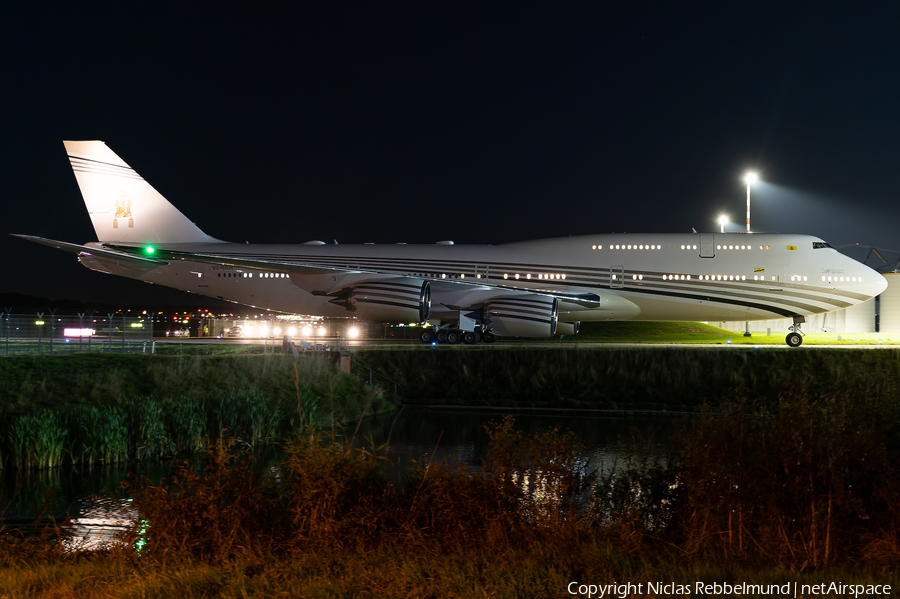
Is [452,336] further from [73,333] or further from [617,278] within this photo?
[73,333]

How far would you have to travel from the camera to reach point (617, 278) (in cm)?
2781

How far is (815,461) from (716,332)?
130ft

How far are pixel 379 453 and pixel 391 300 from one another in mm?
11972

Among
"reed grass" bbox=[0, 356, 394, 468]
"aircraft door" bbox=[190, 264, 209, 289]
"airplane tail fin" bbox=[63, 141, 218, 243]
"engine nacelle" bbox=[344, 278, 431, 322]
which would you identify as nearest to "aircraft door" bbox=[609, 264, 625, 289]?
"engine nacelle" bbox=[344, 278, 431, 322]

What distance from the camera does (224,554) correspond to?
20.7 ft

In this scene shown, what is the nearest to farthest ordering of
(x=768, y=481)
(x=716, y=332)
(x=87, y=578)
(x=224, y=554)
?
(x=87, y=578) < (x=224, y=554) < (x=768, y=481) < (x=716, y=332)

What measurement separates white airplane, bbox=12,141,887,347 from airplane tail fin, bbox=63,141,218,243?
2.08 meters

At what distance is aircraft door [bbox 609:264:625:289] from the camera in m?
27.8

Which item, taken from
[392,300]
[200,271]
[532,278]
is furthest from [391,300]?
[200,271]

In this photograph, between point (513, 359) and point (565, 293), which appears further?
point (565, 293)

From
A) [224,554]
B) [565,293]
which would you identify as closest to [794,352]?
[565,293]

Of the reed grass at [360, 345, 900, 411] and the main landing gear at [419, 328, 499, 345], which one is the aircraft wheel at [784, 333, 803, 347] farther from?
the main landing gear at [419, 328, 499, 345]

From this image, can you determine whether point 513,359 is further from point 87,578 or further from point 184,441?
point 87,578

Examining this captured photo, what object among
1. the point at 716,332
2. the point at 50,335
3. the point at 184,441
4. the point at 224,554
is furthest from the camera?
the point at 716,332
